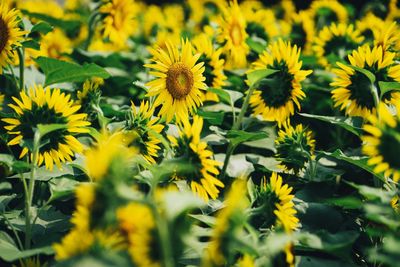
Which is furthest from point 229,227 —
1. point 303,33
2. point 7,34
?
point 303,33

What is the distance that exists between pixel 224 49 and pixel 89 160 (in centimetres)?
139

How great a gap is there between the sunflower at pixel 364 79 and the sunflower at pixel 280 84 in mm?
130

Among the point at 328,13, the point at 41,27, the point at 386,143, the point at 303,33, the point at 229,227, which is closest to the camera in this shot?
the point at 229,227

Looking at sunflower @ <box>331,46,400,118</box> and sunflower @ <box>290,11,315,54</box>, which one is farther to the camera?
sunflower @ <box>290,11,315,54</box>

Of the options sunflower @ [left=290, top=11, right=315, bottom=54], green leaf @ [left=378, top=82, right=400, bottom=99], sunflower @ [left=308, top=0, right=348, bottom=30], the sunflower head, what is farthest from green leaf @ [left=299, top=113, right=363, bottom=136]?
sunflower @ [left=308, top=0, right=348, bottom=30]

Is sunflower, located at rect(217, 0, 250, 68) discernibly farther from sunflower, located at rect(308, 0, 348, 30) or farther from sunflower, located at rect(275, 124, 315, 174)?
sunflower, located at rect(308, 0, 348, 30)

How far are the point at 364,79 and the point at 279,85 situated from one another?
0.92ft

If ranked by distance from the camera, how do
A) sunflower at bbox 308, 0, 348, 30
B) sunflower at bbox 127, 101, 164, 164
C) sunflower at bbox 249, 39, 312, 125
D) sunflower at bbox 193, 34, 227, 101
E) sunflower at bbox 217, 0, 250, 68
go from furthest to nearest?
sunflower at bbox 308, 0, 348, 30 → sunflower at bbox 217, 0, 250, 68 → sunflower at bbox 193, 34, 227, 101 → sunflower at bbox 249, 39, 312, 125 → sunflower at bbox 127, 101, 164, 164

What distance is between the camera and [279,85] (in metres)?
1.76

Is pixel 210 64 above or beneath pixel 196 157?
above

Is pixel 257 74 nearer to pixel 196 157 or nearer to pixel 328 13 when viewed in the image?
pixel 196 157

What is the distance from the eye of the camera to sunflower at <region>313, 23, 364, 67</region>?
244 cm

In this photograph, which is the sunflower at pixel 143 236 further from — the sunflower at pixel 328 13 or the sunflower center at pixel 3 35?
the sunflower at pixel 328 13

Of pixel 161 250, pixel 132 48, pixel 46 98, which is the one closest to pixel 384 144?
pixel 161 250
